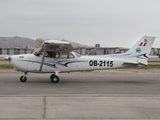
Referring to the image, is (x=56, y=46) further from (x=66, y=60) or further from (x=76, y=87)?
(x=76, y=87)

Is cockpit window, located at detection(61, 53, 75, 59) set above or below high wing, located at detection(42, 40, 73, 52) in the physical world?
below

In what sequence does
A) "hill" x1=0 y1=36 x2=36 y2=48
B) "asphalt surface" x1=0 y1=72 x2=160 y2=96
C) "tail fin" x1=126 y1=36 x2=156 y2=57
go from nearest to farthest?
"asphalt surface" x1=0 y1=72 x2=160 y2=96 → "tail fin" x1=126 y1=36 x2=156 y2=57 → "hill" x1=0 y1=36 x2=36 y2=48

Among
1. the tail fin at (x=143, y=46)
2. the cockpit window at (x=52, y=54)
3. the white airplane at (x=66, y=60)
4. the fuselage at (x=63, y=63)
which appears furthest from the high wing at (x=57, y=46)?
the tail fin at (x=143, y=46)

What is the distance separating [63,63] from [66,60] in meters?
0.24

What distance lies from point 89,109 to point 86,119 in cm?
103

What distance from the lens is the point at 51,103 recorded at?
27.8 feet

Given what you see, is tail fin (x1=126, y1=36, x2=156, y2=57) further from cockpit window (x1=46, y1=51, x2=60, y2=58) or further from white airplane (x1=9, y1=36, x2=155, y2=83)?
cockpit window (x1=46, y1=51, x2=60, y2=58)

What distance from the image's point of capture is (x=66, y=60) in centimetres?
1558

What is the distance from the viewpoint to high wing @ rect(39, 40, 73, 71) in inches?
553

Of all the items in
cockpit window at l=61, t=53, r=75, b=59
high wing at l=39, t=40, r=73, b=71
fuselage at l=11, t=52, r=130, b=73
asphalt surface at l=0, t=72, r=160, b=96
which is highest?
high wing at l=39, t=40, r=73, b=71

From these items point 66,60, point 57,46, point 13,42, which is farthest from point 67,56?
point 13,42

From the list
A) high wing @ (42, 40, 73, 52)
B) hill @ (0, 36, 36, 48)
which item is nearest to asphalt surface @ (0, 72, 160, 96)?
high wing @ (42, 40, 73, 52)

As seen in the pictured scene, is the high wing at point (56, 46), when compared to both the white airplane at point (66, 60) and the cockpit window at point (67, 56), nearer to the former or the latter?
the white airplane at point (66, 60)

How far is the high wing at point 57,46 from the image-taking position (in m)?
14.0
